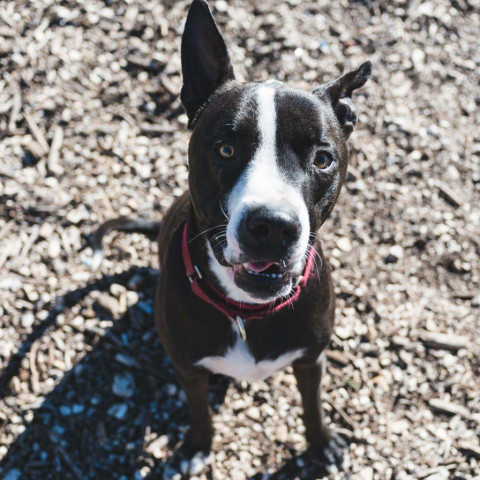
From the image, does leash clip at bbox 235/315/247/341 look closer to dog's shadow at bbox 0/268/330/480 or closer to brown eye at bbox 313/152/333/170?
brown eye at bbox 313/152/333/170

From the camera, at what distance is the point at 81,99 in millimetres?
5145

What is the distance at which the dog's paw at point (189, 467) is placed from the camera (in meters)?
3.81

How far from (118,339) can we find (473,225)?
2.86 meters

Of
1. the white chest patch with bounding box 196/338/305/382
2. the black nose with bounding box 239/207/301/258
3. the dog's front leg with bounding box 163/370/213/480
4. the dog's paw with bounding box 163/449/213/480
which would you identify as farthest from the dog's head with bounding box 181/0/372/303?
the dog's paw with bounding box 163/449/213/480

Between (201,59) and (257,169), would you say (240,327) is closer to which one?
(257,169)

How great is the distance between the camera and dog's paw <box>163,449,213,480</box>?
3812 millimetres

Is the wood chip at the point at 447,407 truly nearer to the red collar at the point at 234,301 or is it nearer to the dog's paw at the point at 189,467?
the dog's paw at the point at 189,467

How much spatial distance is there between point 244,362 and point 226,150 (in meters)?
1.11

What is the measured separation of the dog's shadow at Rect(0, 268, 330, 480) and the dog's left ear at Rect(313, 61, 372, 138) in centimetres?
198

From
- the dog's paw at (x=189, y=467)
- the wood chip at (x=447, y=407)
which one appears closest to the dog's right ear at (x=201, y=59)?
the dog's paw at (x=189, y=467)

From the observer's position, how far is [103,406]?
157 inches

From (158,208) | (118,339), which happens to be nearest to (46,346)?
(118,339)

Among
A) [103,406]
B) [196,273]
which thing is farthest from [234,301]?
[103,406]

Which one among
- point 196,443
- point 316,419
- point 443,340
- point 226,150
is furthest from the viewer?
point 443,340
